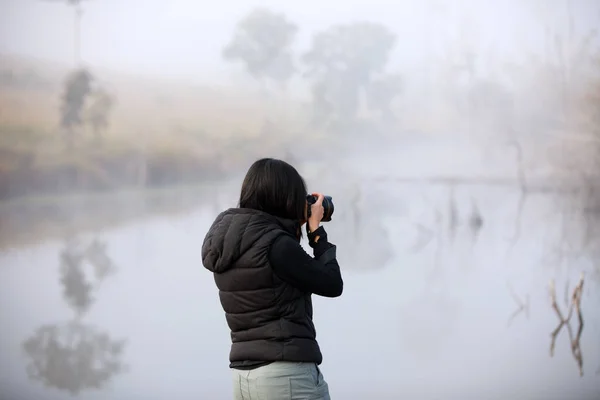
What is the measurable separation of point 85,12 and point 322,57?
105 centimetres

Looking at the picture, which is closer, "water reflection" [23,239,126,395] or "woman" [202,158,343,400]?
"woman" [202,158,343,400]

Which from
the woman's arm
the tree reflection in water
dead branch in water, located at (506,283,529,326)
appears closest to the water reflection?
the tree reflection in water

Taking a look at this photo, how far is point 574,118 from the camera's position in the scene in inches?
140

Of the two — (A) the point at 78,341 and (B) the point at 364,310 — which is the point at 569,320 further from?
(A) the point at 78,341

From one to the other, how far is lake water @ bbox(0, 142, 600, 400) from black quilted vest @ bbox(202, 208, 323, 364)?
1.68 meters

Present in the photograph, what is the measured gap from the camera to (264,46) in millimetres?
3426

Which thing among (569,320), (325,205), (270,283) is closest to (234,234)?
(270,283)

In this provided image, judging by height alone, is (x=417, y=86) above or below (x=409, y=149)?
above

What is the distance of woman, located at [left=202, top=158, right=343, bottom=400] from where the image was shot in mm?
1639

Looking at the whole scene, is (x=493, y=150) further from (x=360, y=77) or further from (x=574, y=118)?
(x=360, y=77)

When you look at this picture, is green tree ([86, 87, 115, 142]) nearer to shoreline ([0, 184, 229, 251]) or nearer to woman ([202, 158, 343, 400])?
shoreline ([0, 184, 229, 251])

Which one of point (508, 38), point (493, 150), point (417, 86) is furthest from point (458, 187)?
point (508, 38)

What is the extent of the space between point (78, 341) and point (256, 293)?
1.95 meters

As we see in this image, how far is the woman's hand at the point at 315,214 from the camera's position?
5.79 ft
